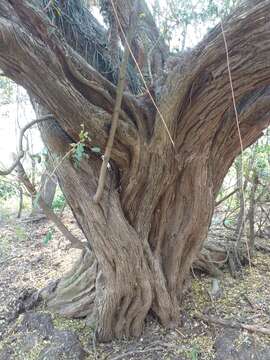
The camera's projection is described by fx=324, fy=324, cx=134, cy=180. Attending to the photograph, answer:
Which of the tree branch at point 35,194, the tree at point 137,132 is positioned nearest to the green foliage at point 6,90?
the tree at point 137,132

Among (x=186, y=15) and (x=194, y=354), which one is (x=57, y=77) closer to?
(x=186, y=15)

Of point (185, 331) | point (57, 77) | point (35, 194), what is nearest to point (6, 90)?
point (35, 194)

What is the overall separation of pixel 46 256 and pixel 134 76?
208 centimetres

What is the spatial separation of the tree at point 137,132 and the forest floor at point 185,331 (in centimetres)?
9

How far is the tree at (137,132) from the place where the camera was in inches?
51.9

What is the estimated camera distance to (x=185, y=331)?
200 centimetres

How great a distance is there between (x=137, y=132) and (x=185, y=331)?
1275 mm

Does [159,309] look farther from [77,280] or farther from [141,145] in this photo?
[141,145]

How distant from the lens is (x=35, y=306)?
224cm

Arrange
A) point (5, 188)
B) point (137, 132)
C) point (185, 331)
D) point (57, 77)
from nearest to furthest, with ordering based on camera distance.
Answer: point (57, 77), point (137, 132), point (5, 188), point (185, 331)

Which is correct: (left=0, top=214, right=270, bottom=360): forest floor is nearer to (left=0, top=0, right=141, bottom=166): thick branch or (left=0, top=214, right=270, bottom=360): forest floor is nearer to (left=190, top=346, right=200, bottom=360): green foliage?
(left=190, top=346, right=200, bottom=360): green foliage

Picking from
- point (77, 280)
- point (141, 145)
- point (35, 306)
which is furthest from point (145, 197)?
point (35, 306)

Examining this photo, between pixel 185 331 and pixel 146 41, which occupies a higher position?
pixel 146 41

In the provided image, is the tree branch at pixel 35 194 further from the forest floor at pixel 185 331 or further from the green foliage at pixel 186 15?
the green foliage at pixel 186 15
